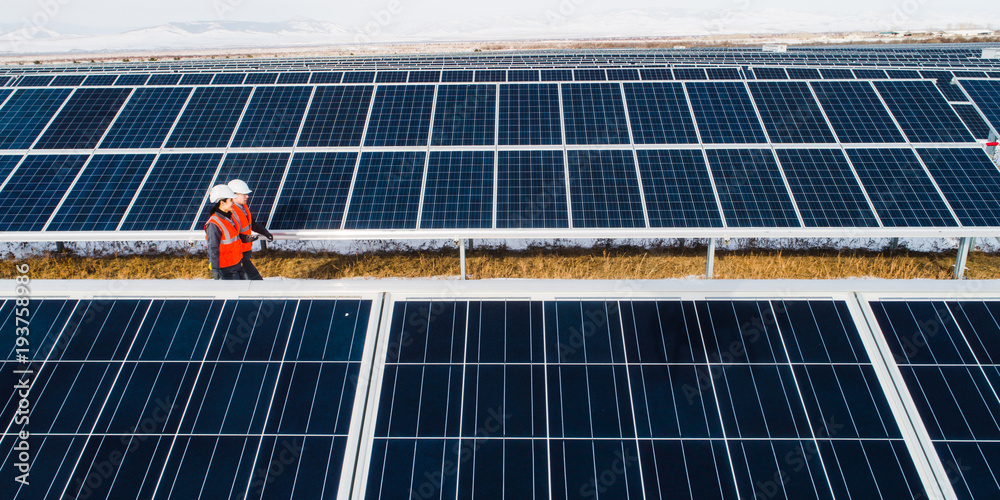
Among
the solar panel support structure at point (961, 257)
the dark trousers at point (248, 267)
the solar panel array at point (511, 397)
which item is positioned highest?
the solar panel support structure at point (961, 257)

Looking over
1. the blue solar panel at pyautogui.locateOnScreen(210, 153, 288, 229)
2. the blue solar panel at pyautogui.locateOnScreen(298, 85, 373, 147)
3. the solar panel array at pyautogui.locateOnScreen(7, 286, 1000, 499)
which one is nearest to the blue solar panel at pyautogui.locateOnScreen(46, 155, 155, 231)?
the blue solar panel at pyautogui.locateOnScreen(210, 153, 288, 229)

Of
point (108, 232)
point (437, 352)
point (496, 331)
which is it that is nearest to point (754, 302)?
point (496, 331)

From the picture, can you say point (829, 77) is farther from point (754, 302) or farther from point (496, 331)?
point (496, 331)

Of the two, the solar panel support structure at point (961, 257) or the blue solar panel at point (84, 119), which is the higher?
the blue solar panel at point (84, 119)

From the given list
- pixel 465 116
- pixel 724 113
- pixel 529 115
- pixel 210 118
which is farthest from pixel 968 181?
pixel 210 118

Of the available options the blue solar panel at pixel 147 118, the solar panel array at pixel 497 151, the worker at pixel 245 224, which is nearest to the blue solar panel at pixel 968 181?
the solar panel array at pixel 497 151

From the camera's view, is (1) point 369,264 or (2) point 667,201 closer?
A: (2) point 667,201

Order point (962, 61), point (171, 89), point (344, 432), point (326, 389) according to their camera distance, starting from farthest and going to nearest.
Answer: point (962, 61) → point (171, 89) → point (326, 389) → point (344, 432)

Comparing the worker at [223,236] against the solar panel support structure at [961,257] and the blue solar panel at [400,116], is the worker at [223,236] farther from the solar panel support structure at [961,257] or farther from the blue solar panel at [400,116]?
the solar panel support structure at [961,257]
